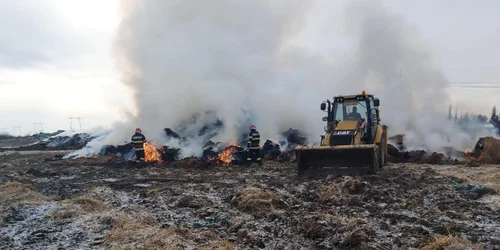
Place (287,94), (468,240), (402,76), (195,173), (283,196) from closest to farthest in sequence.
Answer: (468,240), (283,196), (195,173), (287,94), (402,76)

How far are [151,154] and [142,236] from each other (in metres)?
15.8

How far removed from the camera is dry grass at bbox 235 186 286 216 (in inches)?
323

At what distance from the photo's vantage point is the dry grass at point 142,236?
6.12 meters

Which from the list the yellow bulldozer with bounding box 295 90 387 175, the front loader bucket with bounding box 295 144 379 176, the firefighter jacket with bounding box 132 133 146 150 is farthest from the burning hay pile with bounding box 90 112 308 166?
the front loader bucket with bounding box 295 144 379 176

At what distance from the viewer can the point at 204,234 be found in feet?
22.1

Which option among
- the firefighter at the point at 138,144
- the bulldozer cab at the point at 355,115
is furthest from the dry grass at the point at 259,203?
the firefighter at the point at 138,144

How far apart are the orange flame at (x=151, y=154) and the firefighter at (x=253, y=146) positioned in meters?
5.44

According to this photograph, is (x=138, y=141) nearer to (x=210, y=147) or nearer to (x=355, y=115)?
(x=210, y=147)

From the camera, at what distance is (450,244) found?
5.49 meters

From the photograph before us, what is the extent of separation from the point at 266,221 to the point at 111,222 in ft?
9.57

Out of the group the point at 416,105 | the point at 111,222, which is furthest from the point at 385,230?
the point at 416,105

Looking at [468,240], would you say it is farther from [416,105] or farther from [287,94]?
[416,105]

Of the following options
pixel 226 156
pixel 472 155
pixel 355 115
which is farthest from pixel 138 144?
pixel 472 155

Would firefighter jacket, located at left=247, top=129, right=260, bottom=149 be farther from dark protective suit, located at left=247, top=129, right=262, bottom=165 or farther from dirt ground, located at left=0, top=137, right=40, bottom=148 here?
dirt ground, located at left=0, top=137, right=40, bottom=148
